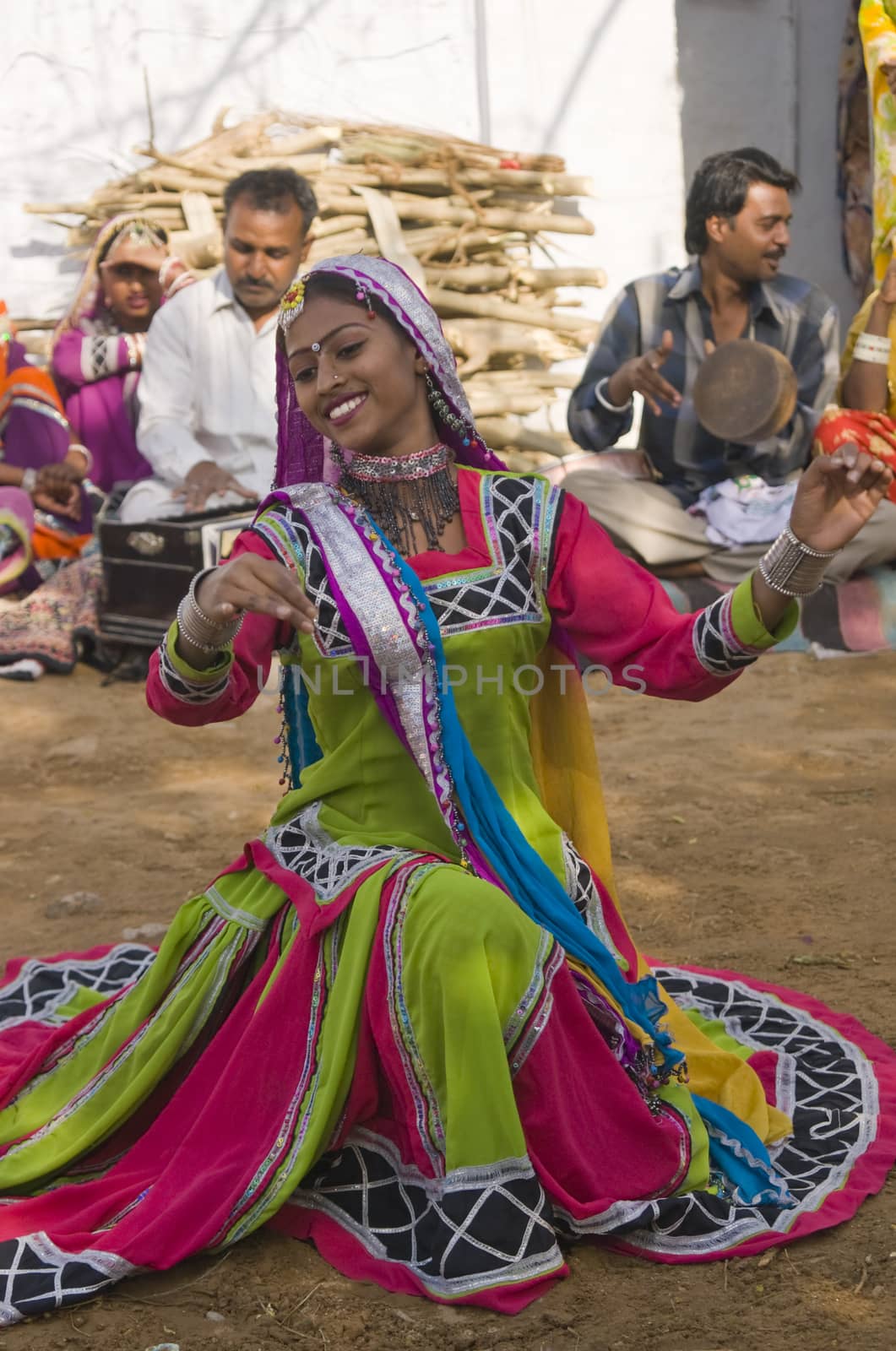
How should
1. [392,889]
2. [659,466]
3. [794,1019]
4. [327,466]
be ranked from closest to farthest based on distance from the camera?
[392,889] → [327,466] → [794,1019] → [659,466]

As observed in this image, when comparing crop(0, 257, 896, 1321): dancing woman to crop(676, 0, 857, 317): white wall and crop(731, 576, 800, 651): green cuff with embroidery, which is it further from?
crop(676, 0, 857, 317): white wall

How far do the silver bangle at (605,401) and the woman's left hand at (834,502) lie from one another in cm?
446

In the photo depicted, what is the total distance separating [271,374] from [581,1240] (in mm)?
6050

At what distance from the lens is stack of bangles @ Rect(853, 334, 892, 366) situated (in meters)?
Result: 7.22

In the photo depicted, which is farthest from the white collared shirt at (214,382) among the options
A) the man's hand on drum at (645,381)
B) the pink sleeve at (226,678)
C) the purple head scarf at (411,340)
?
the pink sleeve at (226,678)

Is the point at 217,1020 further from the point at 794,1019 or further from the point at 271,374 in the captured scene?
the point at 271,374

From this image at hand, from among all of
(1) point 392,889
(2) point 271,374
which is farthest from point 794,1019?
(2) point 271,374

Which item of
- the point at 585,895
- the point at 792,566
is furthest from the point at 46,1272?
the point at 792,566

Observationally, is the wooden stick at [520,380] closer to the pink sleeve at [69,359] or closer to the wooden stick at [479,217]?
the wooden stick at [479,217]

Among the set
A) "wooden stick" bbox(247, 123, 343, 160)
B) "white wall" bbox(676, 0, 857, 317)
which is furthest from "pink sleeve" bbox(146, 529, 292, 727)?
"white wall" bbox(676, 0, 857, 317)

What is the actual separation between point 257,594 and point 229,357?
579 cm

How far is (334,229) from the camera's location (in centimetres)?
1022

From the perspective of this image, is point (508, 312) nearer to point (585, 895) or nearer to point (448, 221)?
point (448, 221)

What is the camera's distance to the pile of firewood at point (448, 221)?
10.1 metres
